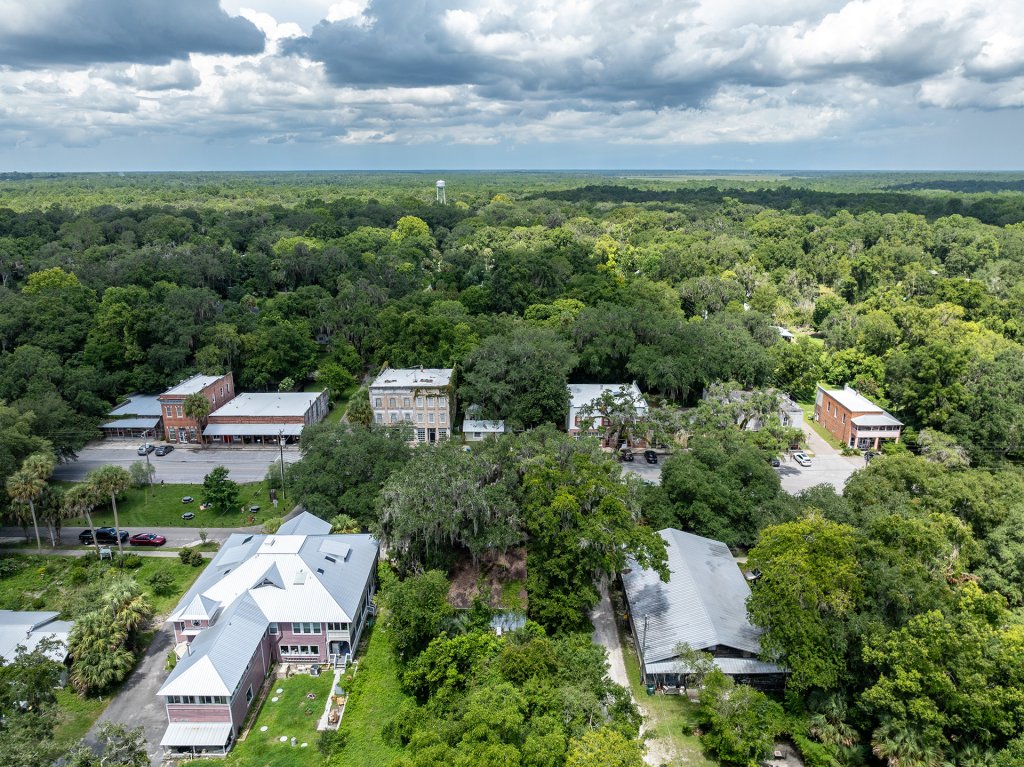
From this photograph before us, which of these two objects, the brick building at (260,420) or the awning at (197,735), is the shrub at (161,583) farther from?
the brick building at (260,420)

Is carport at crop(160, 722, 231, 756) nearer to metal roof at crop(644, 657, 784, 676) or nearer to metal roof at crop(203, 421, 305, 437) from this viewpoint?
metal roof at crop(644, 657, 784, 676)

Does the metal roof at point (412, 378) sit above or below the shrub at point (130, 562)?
above

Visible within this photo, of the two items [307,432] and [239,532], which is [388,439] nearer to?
[307,432]

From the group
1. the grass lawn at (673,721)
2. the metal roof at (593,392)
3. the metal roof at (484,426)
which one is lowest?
the grass lawn at (673,721)

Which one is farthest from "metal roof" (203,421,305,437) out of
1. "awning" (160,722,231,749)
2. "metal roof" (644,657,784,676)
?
"metal roof" (644,657,784,676)

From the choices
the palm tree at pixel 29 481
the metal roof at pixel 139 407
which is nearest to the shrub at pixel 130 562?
the palm tree at pixel 29 481
